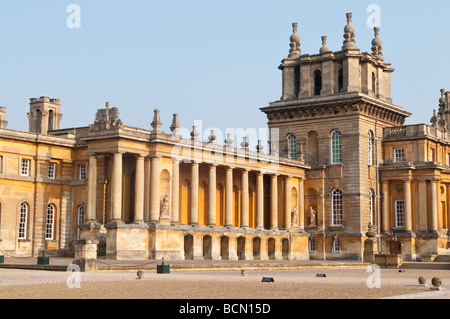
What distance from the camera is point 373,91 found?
68.7 metres

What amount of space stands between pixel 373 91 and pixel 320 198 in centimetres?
1141

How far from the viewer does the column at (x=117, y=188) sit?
1906 inches

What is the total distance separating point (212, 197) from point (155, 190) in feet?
21.2

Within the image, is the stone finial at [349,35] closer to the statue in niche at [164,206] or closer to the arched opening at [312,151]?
the arched opening at [312,151]

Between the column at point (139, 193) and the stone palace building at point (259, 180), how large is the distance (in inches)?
3.7

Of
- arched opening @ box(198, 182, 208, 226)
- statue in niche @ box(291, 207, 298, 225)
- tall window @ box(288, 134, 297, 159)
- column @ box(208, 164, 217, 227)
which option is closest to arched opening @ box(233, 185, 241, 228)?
arched opening @ box(198, 182, 208, 226)

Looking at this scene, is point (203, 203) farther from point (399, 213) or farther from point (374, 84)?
point (374, 84)

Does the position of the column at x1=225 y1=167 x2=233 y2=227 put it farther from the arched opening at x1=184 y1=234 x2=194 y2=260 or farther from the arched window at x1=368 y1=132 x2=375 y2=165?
the arched window at x1=368 y1=132 x2=375 y2=165

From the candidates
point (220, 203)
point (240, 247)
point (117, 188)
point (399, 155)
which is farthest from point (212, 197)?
point (399, 155)

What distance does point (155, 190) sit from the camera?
5025 centimetres

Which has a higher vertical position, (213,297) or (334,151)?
(334,151)
